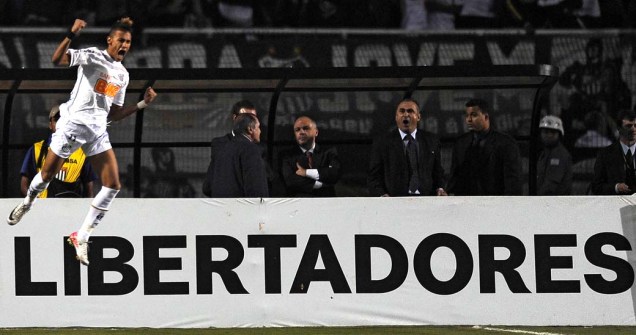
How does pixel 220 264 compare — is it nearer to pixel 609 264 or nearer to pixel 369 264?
pixel 369 264

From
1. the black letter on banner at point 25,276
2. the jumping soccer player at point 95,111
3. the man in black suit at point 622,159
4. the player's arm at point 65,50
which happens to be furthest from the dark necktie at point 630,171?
the player's arm at point 65,50

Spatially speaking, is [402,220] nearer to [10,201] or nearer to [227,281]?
[227,281]

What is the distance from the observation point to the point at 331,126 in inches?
551

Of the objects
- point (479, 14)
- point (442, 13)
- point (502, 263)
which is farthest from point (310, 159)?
point (479, 14)

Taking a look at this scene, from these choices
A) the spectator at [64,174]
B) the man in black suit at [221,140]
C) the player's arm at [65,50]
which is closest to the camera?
the player's arm at [65,50]

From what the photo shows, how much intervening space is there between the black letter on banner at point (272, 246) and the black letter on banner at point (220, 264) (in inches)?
5.5

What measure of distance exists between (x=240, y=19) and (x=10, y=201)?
7474 millimetres

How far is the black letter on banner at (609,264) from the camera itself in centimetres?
1212

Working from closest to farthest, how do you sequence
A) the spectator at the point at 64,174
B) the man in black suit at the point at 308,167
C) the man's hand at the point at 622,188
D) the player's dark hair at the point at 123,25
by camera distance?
1. the player's dark hair at the point at 123,25
2. the spectator at the point at 64,174
3. the man in black suit at the point at 308,167
4. the man's hand at the point at 622,188

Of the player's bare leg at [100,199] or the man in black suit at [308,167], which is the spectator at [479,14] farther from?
the player's bare leg at [100,199]

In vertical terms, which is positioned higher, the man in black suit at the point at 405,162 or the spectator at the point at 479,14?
the spectator at the point at 479,14

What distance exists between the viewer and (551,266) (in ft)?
39.8

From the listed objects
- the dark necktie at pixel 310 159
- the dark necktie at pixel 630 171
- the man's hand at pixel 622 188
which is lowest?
the man's hand at pixel 622 188

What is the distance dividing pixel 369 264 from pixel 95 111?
9.04 feet
